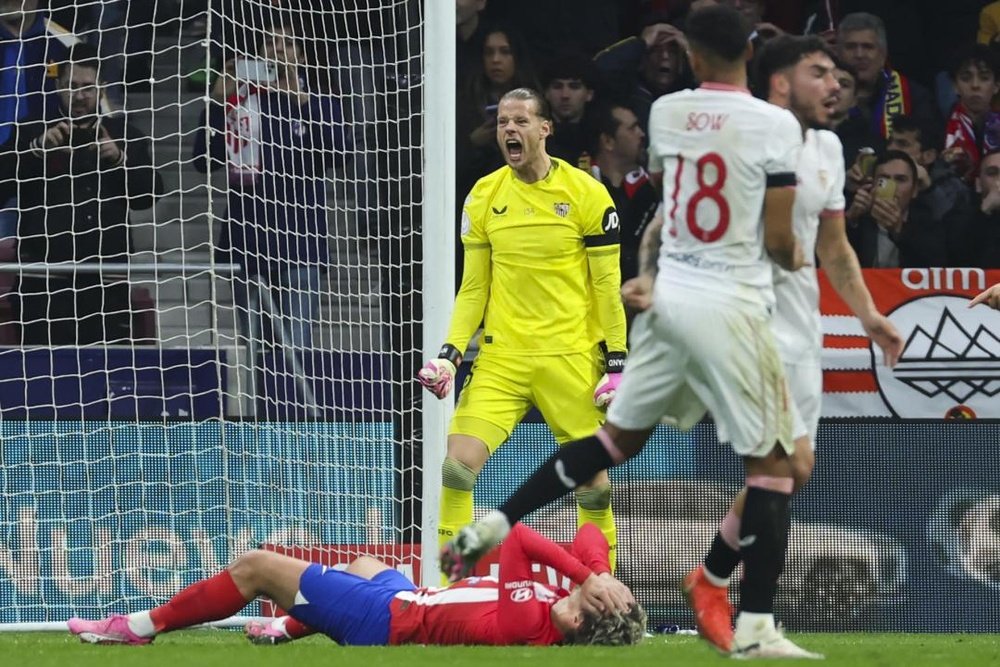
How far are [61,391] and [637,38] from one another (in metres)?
4.60

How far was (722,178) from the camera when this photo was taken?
18.3 ft

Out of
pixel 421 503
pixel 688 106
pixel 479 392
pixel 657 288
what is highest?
pixel 688 106

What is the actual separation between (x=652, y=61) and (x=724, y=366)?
6.91 m

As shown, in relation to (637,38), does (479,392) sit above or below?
below

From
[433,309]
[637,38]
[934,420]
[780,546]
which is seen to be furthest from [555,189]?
[637,38]

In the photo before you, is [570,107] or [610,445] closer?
[610,445]

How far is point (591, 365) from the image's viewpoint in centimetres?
849

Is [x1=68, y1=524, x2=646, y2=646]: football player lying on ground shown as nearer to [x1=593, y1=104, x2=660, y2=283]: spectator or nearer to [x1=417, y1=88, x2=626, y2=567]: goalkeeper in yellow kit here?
[x1=417, y1=88, x2=626, y2=567]: goalkeeper in yellow kit

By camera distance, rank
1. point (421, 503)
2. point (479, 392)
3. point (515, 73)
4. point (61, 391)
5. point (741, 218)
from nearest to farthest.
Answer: point (741, 218), point (479, 392), point (421, 503), point (61, 391), point (515, 73)

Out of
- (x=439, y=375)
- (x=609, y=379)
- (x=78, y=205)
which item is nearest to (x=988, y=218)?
(x=609, y=379)

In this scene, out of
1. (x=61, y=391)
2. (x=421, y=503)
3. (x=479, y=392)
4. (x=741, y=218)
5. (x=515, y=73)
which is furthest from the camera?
(x=515, y=73)

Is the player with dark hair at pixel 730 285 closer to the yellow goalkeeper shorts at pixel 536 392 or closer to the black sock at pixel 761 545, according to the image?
the black sock at pixel 761 545

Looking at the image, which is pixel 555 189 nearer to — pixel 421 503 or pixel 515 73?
pixel 421 503

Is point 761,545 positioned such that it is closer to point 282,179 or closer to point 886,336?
point 886,336
